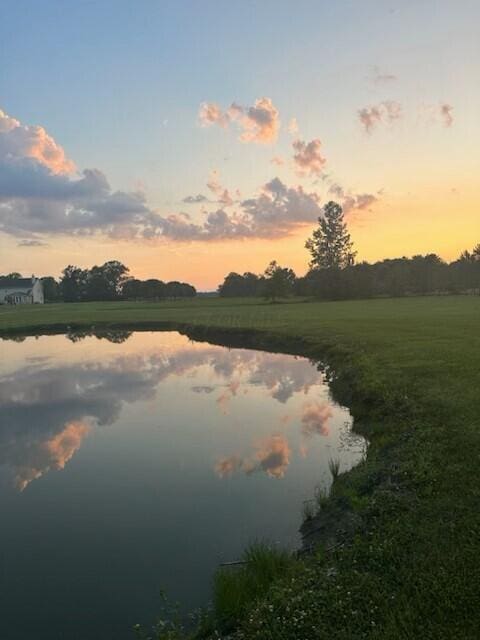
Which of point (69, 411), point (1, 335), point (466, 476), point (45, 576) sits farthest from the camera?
point (1, 335)

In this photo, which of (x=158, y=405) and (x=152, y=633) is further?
(x=158, y=405)

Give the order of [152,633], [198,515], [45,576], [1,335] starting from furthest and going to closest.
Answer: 1. [1,335]
2. [198,515]
3. [45,576]
4. [152,633]

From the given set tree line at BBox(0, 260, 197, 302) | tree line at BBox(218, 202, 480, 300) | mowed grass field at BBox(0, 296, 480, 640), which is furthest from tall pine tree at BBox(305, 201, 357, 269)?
mowed grass field at BBox(0, 296, 480, 640)

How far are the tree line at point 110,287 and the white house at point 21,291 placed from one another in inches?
341

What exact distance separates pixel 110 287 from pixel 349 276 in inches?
3143

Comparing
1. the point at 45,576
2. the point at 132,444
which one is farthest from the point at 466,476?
the point at 132,444

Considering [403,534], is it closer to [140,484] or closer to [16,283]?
[140,484]

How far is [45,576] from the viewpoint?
24.8 ft

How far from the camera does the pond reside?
280 inches

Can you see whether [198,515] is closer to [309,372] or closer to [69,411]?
[69,411]

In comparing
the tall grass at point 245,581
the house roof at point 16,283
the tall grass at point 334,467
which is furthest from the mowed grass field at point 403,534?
the house roof at point 16,283

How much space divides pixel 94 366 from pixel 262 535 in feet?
73.4

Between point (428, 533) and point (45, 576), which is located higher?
point (428, 533)

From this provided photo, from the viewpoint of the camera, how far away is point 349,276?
97.6 meters
